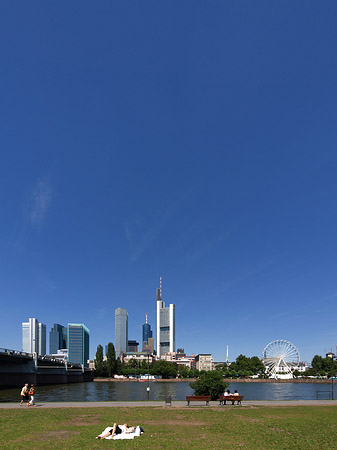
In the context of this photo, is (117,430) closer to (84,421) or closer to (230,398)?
(84,421)

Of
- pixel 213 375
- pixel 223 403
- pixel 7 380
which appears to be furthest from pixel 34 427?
pixel 7 380

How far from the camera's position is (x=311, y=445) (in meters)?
17.2

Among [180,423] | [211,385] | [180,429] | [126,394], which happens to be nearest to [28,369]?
[126,394]

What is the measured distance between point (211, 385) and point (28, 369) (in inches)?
3581

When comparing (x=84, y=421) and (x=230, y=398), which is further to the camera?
(x=230, y=398)

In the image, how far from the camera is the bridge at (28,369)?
102m

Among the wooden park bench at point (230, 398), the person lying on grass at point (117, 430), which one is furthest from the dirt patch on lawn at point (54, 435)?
the wooden park bench at point (230, 398)

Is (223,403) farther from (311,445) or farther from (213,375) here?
(311,445)

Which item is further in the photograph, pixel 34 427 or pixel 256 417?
pixel 256 417

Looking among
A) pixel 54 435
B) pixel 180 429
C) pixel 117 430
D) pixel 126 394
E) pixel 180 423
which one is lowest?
pixel 126 394

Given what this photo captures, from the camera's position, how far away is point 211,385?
40.5m

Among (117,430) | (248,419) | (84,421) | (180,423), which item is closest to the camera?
(117,430)

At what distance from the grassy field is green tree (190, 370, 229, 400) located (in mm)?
9887

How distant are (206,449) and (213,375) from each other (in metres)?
27.0
